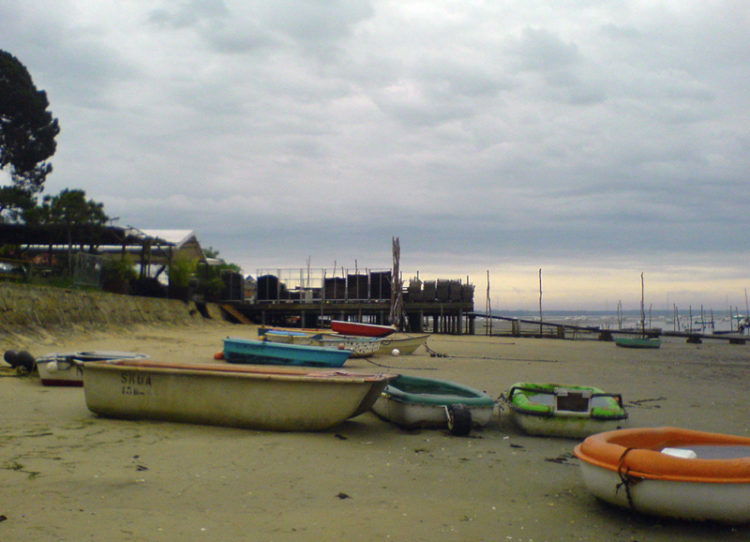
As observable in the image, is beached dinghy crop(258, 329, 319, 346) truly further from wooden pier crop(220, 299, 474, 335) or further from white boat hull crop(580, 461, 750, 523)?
wooden pier crop(220, 299, 474, 335)

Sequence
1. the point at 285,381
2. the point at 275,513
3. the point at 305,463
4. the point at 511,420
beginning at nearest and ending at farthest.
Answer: the point at 275,513, the point at 305,463, the point at 285,381, the point at 511,420

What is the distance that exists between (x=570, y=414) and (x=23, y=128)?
28.0 m

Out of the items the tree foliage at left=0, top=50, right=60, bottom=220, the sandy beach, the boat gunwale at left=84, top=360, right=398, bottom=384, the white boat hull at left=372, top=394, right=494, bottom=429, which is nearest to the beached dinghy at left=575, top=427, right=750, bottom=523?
the sandy beach

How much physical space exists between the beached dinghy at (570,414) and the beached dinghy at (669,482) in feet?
8.70

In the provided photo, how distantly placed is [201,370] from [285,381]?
1147 millimetres

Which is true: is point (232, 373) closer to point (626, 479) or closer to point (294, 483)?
point (294, 483)

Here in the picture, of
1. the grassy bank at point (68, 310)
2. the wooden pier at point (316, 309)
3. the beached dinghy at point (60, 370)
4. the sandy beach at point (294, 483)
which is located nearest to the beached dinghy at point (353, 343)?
the grassy bank at point (68, 310)

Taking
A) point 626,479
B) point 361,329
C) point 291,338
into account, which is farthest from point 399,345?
point 626,479

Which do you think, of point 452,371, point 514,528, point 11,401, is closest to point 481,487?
point 514,528

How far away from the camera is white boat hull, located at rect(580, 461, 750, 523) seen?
4789mm

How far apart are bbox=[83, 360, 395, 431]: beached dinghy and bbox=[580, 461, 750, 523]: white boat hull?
11.2 feet

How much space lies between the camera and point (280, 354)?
15977 mm

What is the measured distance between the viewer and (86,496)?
5.13 metres

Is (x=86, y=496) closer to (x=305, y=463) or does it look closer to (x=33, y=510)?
(x=33, y=510)
